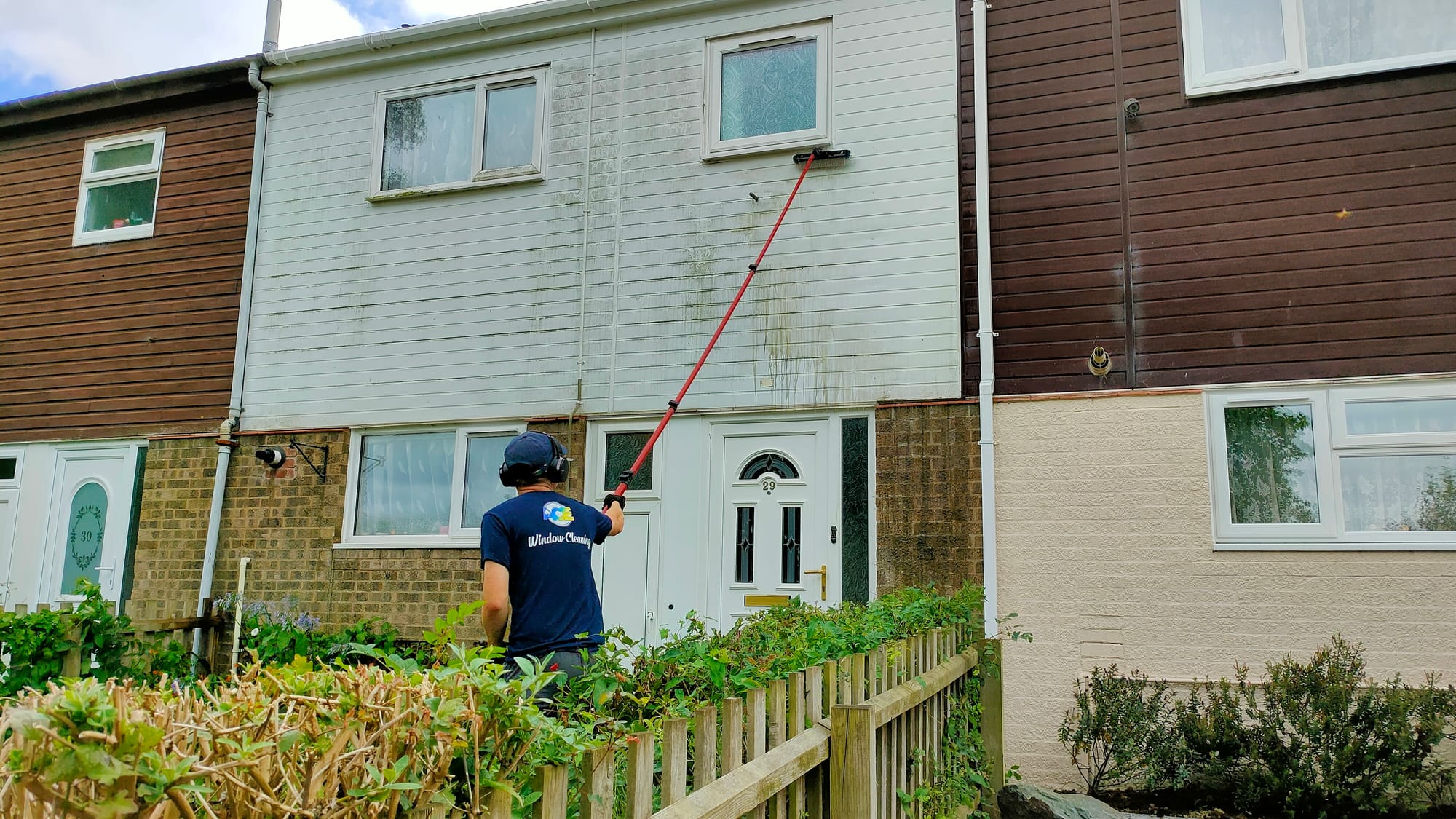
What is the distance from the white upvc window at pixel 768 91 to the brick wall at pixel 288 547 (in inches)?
111

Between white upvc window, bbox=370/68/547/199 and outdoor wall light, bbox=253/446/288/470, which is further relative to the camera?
outdoor wall light, bbox=253/446/288/470

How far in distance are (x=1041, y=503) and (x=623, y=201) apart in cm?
437

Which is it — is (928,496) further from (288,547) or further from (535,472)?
(288,547)

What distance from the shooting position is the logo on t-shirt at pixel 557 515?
12.8 feet

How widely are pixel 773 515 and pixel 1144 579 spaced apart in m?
2.72

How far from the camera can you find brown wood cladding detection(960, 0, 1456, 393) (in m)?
6.95

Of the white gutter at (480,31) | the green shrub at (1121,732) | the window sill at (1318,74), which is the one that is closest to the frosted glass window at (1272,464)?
the green shrub at (1121,732)

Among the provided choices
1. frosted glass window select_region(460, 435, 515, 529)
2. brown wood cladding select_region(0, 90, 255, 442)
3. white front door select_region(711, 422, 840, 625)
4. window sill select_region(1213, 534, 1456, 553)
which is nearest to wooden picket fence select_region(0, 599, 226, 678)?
brown wood cladding select_region(0, 90, 255, 442)

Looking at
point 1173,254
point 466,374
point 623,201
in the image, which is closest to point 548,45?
point 623,201

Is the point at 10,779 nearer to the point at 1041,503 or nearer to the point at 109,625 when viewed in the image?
the point at 1041,503

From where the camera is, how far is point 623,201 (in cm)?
900

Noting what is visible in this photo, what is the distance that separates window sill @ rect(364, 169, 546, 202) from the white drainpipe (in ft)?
4.54

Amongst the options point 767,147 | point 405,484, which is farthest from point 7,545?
point 767,147

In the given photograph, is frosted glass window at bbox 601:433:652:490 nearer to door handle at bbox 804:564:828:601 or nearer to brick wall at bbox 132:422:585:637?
brick wall at bbox 132:422:585:637
